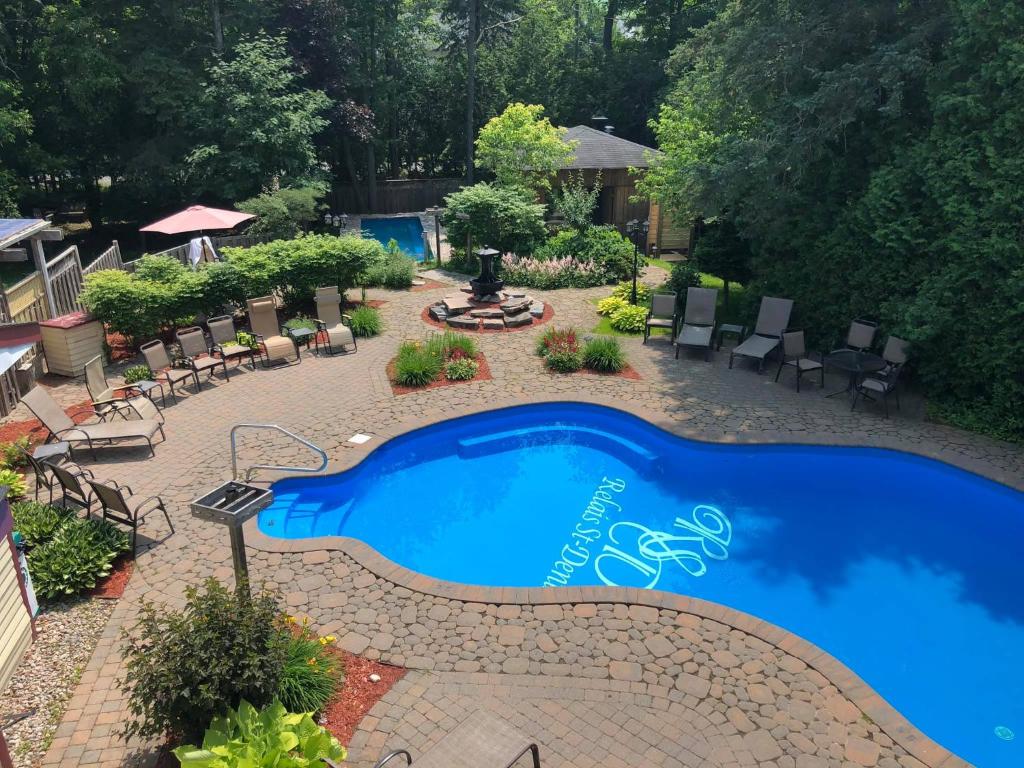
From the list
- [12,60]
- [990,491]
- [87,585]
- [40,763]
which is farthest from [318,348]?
[12,60]

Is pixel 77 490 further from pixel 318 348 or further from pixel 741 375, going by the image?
pixel 741 375

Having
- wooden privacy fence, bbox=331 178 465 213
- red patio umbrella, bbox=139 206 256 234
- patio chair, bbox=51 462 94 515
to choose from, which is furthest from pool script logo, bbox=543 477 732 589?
wooden privacy fence, bbox=331 178 465 213

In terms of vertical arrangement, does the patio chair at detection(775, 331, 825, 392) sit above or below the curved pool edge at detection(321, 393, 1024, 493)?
above

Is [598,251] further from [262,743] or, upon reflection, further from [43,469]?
[262,743]

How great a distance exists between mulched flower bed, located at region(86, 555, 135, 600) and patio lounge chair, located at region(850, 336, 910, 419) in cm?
1106

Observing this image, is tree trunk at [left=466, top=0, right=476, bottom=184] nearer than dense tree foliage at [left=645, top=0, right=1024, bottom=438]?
No

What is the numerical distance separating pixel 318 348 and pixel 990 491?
1206cm

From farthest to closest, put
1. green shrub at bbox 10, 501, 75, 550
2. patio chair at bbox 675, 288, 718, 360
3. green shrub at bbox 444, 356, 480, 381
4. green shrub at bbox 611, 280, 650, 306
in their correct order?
green shrub at bbox 611, 280, 650, 306, patio chair at bbox 675, 288, 718, 360, green shrub at bbox 444, 356, 480, 381, green shrub at bbox 10, 501, 75, 550

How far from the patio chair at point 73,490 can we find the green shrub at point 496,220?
1330 centimetres

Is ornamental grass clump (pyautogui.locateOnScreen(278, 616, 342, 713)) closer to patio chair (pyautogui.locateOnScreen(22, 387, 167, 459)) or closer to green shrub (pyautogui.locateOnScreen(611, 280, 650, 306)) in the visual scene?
patio chair (pyautogui.locateOnScreen(22, 387, 167, 459))

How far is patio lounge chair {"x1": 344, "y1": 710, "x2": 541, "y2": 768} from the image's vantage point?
5098 millimetres

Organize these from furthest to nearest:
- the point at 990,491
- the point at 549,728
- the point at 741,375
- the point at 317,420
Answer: the point at 741,375 < the point at 317,420 < the point at 990,491 < the point at 549,728

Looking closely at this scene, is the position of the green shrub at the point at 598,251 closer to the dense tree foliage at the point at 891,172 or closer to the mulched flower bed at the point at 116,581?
the dense tree foliage at the point at 891,172

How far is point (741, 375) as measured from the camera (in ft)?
45.8
